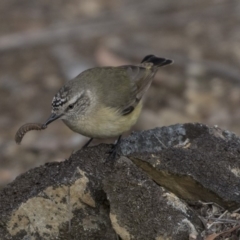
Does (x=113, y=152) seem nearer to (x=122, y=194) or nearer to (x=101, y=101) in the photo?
(x=122, y=194)

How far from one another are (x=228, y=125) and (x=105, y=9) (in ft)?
15.9

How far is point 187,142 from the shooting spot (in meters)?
5.48

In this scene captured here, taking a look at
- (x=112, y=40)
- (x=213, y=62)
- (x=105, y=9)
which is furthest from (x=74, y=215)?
(x=105, y=9)

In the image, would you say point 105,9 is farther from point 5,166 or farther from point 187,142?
point 187,142

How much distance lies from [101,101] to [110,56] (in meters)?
5.59

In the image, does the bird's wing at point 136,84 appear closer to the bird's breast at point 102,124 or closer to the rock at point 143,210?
the bird's breast at point 102,124

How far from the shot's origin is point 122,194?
15.0ft

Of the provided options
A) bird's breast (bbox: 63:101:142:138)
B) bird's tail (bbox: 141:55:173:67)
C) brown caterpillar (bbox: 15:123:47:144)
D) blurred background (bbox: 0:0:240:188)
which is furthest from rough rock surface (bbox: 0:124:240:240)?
blurred background (bbox: 0:0:240:188)

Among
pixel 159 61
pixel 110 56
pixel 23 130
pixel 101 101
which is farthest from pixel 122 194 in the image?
pixel 110 56

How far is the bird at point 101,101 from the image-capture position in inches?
259

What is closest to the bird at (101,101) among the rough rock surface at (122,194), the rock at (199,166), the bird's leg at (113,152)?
the bird's leg at (113,152)

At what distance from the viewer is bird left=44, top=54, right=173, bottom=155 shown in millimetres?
6566

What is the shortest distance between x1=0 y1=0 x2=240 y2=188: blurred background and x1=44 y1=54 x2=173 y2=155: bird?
3.16 metres

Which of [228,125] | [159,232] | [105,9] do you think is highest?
[159,232]
